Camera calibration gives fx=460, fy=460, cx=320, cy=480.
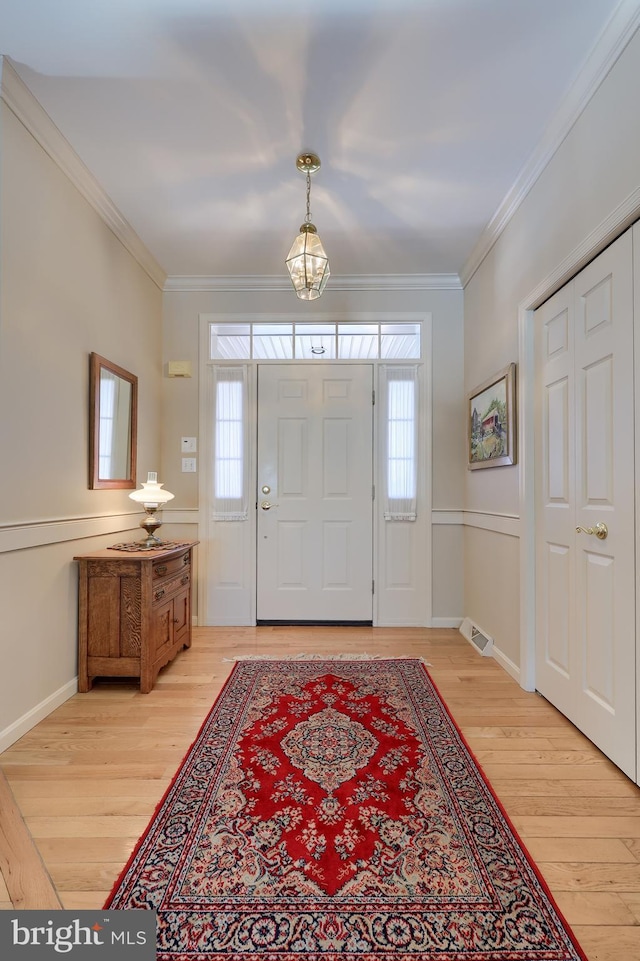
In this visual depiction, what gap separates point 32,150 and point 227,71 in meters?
0.97

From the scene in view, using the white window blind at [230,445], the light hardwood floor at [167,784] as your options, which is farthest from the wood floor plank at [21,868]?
the white window blind at [230,445]

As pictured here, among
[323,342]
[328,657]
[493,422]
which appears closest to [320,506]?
[328,657]

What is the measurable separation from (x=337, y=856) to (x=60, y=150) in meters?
3.14

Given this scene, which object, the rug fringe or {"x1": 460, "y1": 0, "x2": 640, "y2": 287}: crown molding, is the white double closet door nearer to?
{"x1": 460, "y1": 0, "x2": 640, "y2": 287}: crown molding

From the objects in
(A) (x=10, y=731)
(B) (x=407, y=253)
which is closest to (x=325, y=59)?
(B) (x=407, y=253)

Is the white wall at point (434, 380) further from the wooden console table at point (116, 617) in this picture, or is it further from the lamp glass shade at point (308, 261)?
the lamp glass shade at point (308, 261)

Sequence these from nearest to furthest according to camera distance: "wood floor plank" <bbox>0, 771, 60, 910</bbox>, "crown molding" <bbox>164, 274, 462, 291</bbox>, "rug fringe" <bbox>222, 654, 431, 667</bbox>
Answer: "wood floor plank" <bbox>0, 771, 60, 910</bbox> < "rug fringe" <bbox>222, 654, 431, 667</bbox> < "crown molding" <bbox>164, 274, 462, 291</bbox>

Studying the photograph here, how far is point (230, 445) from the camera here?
3.71 m

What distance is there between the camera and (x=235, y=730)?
2.06m

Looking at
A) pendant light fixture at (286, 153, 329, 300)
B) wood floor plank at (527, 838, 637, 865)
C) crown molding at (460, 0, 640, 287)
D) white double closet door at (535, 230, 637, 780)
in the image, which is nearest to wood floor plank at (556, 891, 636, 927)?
wood floor plank at (527, 838, 637, 865)

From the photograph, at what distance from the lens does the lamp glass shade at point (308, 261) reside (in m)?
2.28

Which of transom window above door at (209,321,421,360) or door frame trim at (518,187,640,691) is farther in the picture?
transom window above door at (209,321,421,360)

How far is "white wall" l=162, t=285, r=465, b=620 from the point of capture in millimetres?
3678

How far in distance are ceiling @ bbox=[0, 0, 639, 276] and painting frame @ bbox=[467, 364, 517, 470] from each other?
3.47 ft
